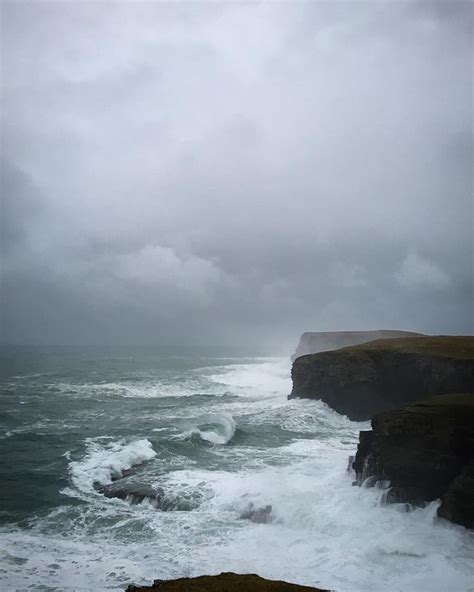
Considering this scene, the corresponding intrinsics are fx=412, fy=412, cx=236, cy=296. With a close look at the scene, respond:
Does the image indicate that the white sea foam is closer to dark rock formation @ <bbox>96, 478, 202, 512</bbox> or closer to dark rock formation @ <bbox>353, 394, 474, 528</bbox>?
dark rock formation @ <bbox>96, 478, 202, 512</bbox>

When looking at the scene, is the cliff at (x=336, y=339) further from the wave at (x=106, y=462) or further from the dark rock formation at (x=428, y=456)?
the wave at (x=106, y=462)

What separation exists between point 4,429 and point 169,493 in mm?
23668

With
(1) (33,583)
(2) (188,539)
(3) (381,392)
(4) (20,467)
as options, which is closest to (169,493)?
(2) (188,539)

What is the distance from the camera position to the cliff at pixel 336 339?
94.4 m

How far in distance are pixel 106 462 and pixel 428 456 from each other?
19564mm

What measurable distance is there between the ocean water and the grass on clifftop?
9988mm

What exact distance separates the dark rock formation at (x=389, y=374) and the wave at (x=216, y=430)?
1374cm

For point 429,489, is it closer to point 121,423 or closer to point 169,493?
point 169,493

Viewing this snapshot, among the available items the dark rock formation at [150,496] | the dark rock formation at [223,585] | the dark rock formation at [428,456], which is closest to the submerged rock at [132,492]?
the dark rock formation at [150,496]

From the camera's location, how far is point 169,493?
22391 millimetres

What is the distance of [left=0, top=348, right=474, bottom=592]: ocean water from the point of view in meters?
15.1

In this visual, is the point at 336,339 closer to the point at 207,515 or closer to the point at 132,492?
the point at 132,492

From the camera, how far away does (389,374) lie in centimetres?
4281

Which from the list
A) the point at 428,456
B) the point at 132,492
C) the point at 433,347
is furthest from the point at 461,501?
the point at 433,347
